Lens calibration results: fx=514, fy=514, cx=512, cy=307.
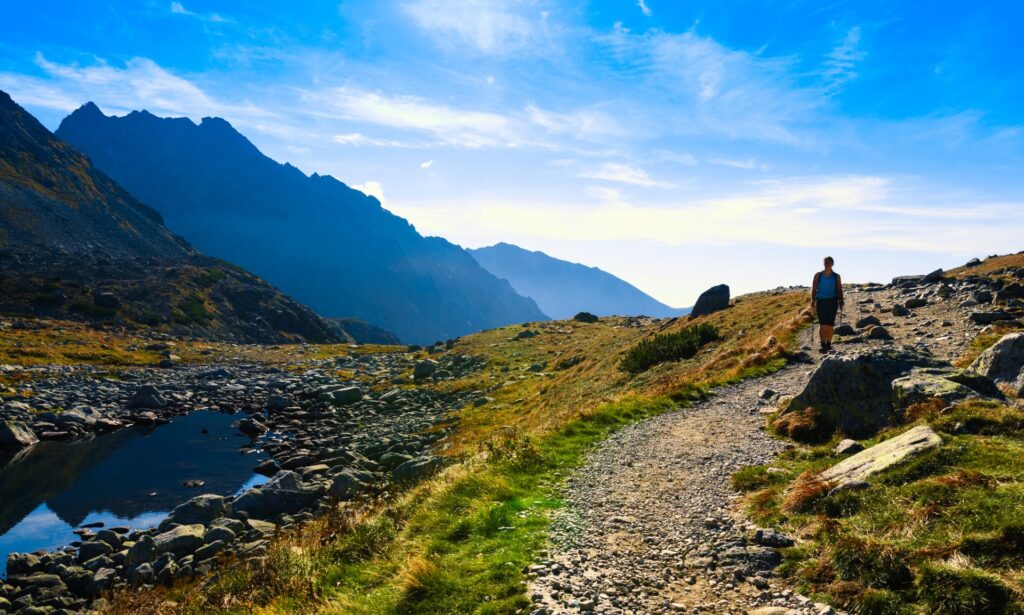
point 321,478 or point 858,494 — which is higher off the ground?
point 858,494

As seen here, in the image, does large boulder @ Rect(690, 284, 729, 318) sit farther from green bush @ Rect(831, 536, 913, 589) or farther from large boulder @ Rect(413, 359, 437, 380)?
green bush @ Rect(831, 536, 913, 589)

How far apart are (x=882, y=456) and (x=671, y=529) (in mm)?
4370

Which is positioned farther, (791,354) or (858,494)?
(791,354)

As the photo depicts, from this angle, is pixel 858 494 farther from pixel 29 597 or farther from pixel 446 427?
pixel 446 427

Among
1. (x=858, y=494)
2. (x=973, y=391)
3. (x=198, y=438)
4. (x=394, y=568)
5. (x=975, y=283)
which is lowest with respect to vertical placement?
(x=198, y=438)

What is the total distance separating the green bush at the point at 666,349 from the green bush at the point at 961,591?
27893 mm

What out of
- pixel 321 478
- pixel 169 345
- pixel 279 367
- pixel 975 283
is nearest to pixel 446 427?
pixel 321 478

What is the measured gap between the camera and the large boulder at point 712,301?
59750mm

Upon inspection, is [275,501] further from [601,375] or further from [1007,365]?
[1007,365]

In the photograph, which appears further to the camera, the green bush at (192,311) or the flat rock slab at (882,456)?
the green bush at (192,311)

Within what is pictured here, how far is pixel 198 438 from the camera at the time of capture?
41438mm

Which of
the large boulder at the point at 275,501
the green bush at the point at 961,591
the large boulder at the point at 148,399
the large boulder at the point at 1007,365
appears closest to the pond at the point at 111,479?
the large boulder at the point at 275,501

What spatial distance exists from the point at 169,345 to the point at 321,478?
87543 mm

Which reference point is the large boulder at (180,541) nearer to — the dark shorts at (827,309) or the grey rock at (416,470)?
the grey rock at (416,470)
